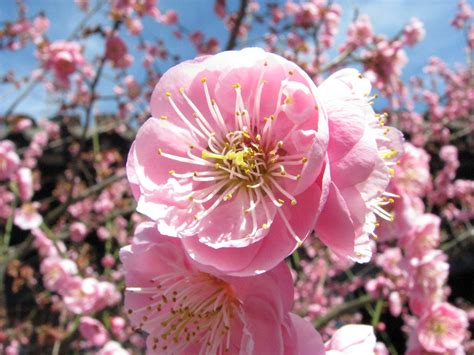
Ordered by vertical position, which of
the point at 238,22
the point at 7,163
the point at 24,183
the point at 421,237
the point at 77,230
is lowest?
the point at 77,230

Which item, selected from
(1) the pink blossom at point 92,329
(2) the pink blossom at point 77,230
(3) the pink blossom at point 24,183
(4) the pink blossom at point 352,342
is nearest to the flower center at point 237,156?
(4) the pink blossom at point 352,342

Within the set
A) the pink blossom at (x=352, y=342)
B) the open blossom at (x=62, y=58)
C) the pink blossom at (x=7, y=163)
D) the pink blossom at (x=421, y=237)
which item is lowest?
the pink blossom at (x=7, y=163)

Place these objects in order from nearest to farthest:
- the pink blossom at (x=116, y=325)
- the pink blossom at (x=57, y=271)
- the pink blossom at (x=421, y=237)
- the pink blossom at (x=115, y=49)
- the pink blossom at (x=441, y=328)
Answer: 1. the pink blossom at (x=441, y=328)
2. the pink blossom at (x=421, y=237)
3. the pink blossom at (x=116, y=325)
4. the pink blossom at (x=57, y=271)
5. the pink blossom at (x=115, y=49)

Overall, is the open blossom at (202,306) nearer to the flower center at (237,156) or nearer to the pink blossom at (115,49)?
the flower center at (237,156)

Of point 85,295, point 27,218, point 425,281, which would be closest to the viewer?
point 425,281

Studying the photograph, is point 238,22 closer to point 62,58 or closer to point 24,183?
point 62,58

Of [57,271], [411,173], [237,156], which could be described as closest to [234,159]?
[237,156]
